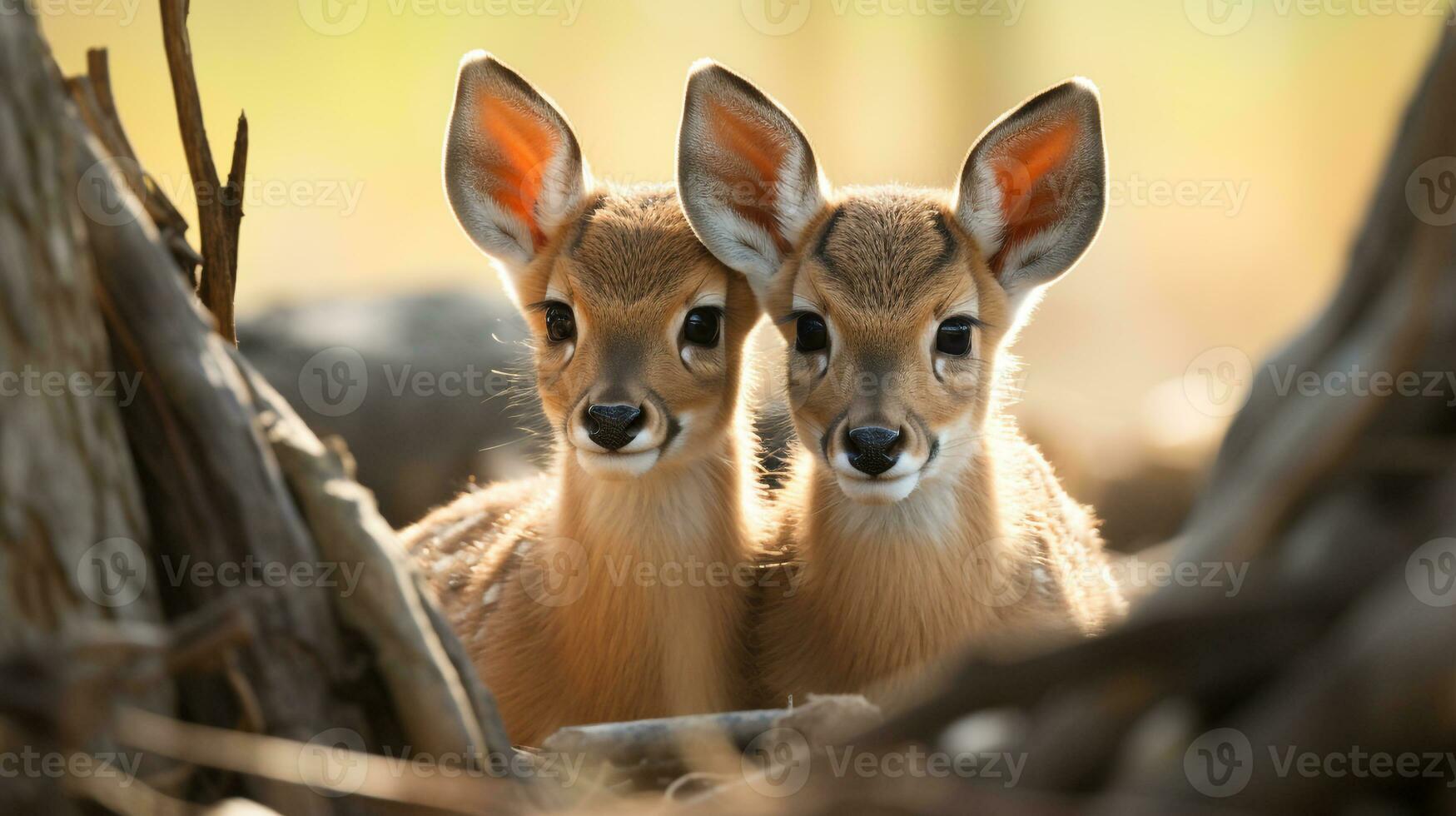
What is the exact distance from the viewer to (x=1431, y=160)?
2.43 m

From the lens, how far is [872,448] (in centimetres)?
391

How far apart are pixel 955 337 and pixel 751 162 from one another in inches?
34.9

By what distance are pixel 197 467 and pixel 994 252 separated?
287cm

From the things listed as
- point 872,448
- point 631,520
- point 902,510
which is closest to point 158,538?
point 872,448

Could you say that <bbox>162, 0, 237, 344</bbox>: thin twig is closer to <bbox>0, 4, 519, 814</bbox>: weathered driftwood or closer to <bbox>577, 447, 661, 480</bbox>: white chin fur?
<bbox>0, 4, 519, 814</bbox>: weathered driftwood

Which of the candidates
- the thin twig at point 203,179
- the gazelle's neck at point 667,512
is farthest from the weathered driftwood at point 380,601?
the gazelle's neck at point 667,512

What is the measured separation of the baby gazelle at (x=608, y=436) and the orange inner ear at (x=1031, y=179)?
0.87 m

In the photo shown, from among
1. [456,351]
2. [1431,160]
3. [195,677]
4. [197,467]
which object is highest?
[1431,160]

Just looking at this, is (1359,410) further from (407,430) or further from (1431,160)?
(407,430)

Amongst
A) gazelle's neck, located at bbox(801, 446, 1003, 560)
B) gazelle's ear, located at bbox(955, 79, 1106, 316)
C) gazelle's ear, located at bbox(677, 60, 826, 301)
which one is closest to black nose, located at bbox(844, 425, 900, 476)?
gazelle's neck, located at bbox(801, 446, 1003, 560)

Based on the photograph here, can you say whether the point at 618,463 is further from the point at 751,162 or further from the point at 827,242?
the point at 751,162

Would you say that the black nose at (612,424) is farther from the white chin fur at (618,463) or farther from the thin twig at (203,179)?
the thin twig at (203,179)

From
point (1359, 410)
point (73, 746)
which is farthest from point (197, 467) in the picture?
point (1359, 410)

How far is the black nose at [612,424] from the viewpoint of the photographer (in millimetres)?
4047
